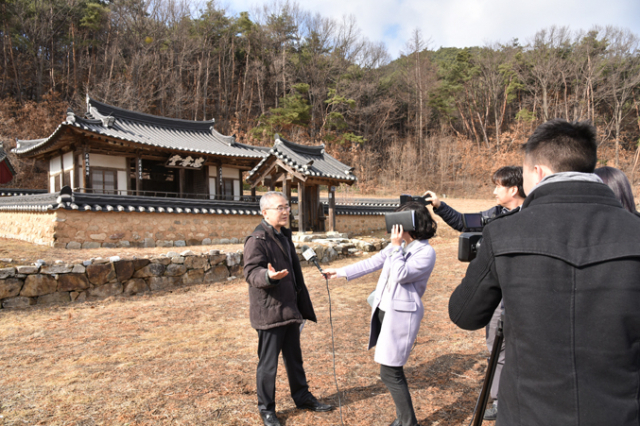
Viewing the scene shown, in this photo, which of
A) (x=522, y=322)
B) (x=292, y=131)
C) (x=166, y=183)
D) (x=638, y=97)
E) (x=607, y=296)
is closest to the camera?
(x=607, y=296)

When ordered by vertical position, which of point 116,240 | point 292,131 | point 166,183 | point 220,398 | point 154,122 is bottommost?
point 220,398

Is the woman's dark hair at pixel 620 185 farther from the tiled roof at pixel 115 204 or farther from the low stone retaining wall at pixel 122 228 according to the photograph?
the low stone retaining wall at pixel 122 228

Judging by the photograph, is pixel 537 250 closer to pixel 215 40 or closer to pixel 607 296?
pixel 607 296

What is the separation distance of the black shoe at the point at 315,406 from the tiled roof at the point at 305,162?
9606mm

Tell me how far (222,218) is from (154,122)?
6123mm

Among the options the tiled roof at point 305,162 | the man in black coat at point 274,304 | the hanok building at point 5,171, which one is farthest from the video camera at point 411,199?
the hanok building at point 5,171

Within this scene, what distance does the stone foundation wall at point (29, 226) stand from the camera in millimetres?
9352

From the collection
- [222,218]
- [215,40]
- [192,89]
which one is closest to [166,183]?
[222,218]

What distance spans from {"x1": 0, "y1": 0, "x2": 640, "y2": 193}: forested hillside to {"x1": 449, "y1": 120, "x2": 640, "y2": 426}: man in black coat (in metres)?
25.5

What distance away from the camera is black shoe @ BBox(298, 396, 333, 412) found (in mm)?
2896

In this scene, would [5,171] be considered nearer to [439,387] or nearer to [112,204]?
[112,204]

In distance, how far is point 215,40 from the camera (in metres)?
33.0

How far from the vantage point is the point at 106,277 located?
671 centimetres

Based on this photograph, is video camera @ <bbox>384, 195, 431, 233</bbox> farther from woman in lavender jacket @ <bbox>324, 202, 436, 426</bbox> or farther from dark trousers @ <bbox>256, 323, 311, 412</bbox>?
dark trousers @ <bbox>256, 323, 311, 412</bbox>
